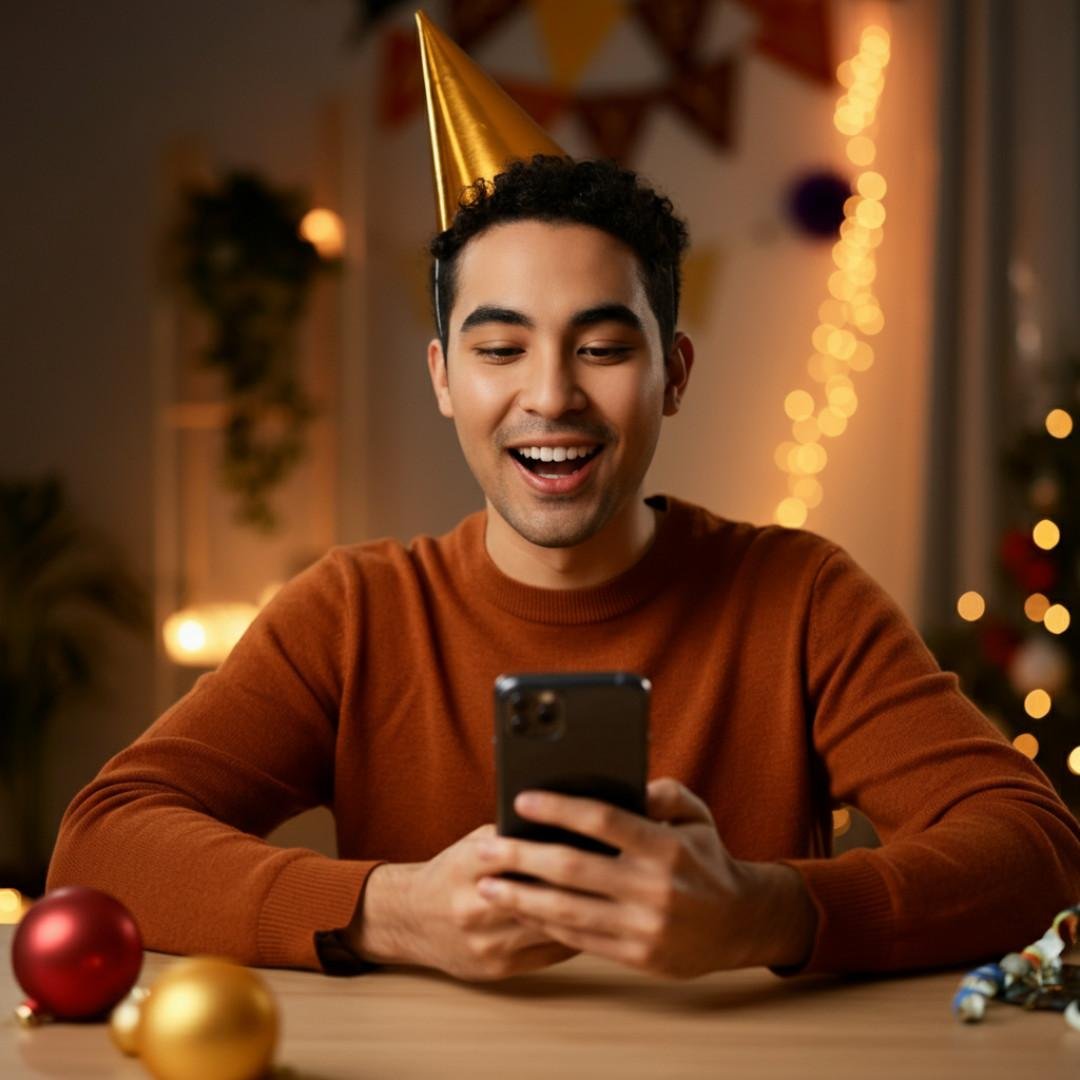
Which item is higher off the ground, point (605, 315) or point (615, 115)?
point (615, 115)

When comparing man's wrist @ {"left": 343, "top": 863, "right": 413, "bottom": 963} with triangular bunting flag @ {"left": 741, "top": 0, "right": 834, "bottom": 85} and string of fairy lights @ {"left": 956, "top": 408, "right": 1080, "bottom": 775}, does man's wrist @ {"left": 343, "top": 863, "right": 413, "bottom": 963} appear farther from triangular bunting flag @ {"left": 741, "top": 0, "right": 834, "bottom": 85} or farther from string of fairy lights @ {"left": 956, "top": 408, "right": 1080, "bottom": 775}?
triangular bunting flag @ {"left": 741, "top": 0, "right": 834, "bottom": 85}

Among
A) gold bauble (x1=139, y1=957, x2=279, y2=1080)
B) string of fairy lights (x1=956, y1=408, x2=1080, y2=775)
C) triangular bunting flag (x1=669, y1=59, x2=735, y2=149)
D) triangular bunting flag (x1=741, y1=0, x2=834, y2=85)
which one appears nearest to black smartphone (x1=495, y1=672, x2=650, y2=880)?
gold bauble (x1=139, y1=957, x2=279, y2=1080)

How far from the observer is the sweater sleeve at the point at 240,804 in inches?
44.3

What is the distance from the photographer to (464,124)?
1644 mm

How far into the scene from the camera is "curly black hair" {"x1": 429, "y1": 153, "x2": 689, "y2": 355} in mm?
1447

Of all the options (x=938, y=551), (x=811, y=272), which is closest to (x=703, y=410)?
(x=811, y=272)

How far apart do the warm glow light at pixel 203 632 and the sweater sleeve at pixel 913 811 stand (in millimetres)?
2860

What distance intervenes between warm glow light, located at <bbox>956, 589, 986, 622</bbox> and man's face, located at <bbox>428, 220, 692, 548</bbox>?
2.77 m

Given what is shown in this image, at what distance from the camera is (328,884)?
113cm

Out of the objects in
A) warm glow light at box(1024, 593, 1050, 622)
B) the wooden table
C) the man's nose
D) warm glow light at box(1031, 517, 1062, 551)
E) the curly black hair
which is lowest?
warm glow light at box(1024, 593, 1050, 622)

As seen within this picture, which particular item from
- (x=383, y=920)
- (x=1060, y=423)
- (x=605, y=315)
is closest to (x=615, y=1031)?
(x=383, y=920)

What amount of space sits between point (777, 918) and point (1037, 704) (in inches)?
108

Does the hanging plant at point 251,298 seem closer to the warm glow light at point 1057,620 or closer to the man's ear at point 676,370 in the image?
the warm glow light at point 1057,620

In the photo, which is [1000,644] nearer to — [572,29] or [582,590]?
[572,29]
